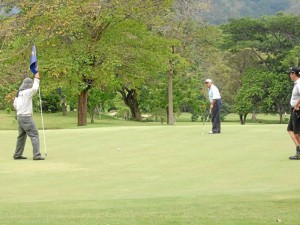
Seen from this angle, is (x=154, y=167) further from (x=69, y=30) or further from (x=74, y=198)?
(x=69, y=30)

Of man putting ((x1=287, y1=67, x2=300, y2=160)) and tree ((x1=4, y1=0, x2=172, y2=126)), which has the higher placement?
tree ((x1=4, y1=0, x2=172, y2=126))

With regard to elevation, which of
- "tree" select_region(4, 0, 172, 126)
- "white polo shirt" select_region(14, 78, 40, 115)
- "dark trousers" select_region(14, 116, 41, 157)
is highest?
"tree" select_region(4, 0, 172, 126)

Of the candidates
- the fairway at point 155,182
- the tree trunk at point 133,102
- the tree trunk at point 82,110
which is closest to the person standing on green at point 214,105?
the fairway at point 155,182

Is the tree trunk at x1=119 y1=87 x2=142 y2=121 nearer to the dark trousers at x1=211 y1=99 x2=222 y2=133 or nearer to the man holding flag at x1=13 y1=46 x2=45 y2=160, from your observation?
the dark trousers at x1=211 y1=99 x2=222 y2=133

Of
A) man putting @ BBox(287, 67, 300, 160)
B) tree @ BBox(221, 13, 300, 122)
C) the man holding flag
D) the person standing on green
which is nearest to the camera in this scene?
man putting @ BBox(287, 67, 300, 160)

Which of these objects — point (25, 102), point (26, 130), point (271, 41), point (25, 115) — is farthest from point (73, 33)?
point (271, 41)

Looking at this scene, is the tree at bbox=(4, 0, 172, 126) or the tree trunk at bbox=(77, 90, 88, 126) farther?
the tree trunk at bbox=(77, 90, 88, 126)

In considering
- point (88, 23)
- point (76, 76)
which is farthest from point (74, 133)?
point (88, 23)

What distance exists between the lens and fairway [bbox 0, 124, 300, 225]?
7577 mm

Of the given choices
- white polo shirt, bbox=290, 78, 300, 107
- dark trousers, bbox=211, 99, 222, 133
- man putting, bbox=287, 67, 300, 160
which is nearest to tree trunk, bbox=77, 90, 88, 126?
dark trousers, bbox=211, 99, 222, 133

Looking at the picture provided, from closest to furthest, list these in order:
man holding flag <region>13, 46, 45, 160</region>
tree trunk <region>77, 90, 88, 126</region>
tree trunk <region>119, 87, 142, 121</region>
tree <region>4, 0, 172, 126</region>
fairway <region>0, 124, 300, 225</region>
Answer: fairway <region>0, 124, 300, 225</region>
man holding flag <region>13, 46, 45, 160</region>
tree <region>4, 0, 172, 126</region>
tree trunk <region>77, 90, 88, 126</region>
tree trunk <region>119, 87, 142, 121</region>

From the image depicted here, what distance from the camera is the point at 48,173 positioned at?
12.3 metres

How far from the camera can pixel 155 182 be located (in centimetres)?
1083

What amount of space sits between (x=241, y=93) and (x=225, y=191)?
6432cm
